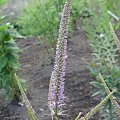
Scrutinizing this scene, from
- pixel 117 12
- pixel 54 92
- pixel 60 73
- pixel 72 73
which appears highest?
pixel 60 73

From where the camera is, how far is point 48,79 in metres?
4.59

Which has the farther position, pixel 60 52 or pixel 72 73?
pixel 72 73

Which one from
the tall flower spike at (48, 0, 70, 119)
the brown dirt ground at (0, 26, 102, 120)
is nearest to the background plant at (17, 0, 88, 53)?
the brown dirt ground at (0, 26, 102, 120)

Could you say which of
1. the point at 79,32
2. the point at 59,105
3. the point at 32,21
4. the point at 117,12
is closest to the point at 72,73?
the point at 32,21

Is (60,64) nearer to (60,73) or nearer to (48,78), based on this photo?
(60,73)

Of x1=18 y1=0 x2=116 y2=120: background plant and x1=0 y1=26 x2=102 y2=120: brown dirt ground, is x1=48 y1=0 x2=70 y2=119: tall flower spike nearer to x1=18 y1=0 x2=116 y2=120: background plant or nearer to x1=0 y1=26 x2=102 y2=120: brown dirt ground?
x1=18 y1=0 x2=116 y2=120: background plant

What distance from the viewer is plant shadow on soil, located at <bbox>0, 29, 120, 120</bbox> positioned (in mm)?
3807

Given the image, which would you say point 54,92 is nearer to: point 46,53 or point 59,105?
point 59,105

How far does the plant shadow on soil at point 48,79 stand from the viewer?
12.5 feet

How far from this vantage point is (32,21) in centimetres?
479

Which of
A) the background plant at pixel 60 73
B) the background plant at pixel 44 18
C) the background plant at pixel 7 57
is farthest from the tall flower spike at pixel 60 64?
the background plant at pixel 44 18

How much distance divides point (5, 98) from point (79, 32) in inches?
94.9

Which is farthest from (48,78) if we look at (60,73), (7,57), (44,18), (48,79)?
(60,73)

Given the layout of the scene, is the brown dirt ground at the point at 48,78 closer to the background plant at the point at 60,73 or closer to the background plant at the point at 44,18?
the background plant at the point at 44,18
